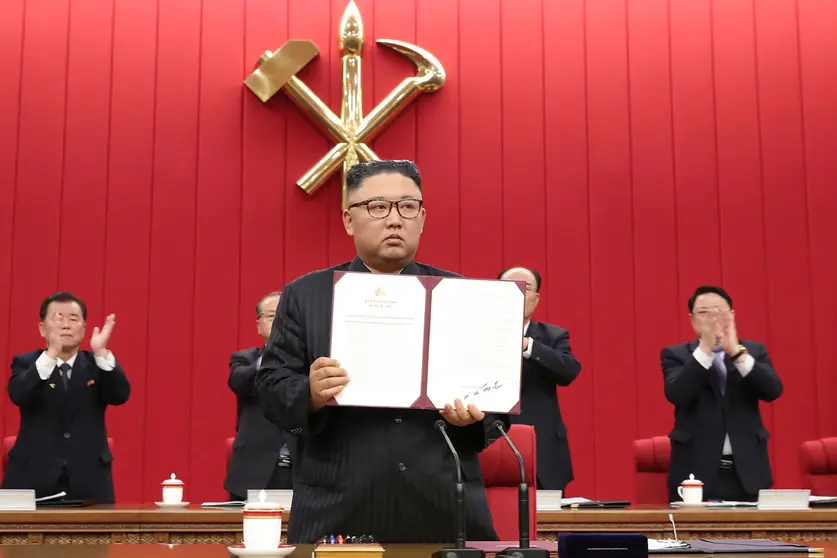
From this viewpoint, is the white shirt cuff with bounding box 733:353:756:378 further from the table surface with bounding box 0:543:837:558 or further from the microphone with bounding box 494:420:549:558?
the microphone with bounding box 494:420:549:558

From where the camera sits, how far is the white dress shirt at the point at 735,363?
3.68m

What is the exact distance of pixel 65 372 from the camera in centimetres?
369

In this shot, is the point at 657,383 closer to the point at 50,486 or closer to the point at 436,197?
the point at 436,197

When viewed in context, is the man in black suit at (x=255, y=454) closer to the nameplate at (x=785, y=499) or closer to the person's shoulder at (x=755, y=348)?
the nameplate at (x=785, y=499)

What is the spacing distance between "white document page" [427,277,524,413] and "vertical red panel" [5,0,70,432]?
11.6ft

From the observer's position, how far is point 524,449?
223 centimetres

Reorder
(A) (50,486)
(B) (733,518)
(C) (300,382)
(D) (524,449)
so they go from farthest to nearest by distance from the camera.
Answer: (A) (50,486) < (B) (733,518) < (D) (524,449) < (C) (300,382)

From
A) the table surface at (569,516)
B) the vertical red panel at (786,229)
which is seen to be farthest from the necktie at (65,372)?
the vertical red panel at (786,229)

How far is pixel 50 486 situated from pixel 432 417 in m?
2.31

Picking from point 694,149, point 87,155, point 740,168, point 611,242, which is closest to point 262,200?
point 87,155

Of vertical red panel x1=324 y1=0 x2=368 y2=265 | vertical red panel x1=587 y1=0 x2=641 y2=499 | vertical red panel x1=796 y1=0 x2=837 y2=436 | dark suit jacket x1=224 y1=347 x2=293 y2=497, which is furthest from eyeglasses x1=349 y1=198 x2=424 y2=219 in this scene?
vertical red panel x1=796 y1=0 x2=837 y2=436

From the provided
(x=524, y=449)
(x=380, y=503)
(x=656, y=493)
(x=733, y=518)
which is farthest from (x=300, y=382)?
(x=656, y=493)

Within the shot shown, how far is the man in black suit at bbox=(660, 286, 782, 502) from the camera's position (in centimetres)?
365

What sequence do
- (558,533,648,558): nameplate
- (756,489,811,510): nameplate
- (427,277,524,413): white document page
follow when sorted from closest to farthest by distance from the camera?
(558,533,648,558): nameplate, (427,277,524,413): white document page, (756,489,811,510): nameplate
